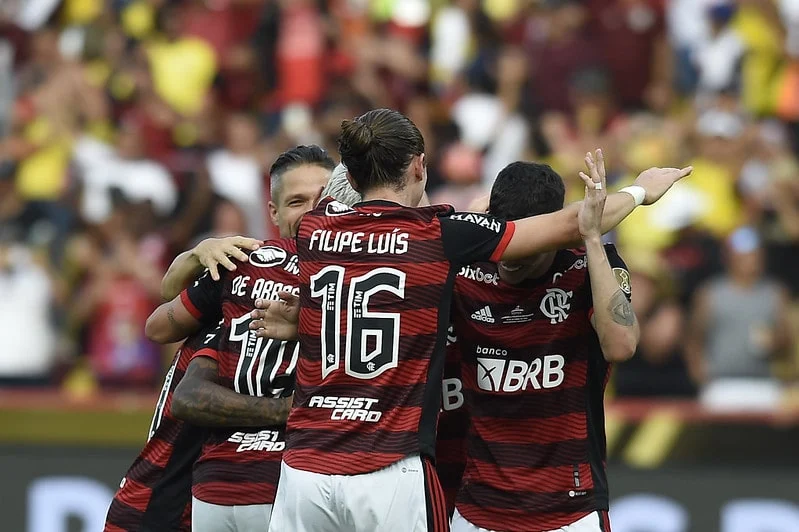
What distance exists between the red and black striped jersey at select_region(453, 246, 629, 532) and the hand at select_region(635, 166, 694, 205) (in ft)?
0.89

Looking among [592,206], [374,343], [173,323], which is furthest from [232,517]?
[592,206]

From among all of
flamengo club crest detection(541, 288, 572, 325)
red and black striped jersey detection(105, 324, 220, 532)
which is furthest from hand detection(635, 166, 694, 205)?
red and black striped jersey detection(105, 324, 220, 532)

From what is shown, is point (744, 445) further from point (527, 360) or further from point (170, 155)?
point (170, 155)

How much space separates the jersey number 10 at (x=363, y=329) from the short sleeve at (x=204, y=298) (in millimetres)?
825

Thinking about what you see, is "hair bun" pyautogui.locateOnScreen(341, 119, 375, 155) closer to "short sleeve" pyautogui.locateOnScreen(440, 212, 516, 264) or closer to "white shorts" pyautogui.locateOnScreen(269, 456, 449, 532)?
"short sleeve" pyautogui.locateOnScreen(440, 212, 516, 264)

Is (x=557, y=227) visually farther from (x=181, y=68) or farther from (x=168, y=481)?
(x=181, y=68)

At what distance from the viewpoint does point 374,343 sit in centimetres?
468

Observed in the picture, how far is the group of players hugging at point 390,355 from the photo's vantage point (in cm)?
470

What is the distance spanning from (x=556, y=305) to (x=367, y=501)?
1001 millimetres

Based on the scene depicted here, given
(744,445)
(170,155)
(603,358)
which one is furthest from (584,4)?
(603,358)

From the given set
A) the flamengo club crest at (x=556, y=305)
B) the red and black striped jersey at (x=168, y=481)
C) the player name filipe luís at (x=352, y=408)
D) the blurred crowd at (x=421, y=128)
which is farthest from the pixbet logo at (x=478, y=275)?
the blurred crowd at (x=421, y=128)

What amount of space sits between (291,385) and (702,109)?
688cm

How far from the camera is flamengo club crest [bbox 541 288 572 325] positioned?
16.7ft

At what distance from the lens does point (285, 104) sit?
42.3 ft
